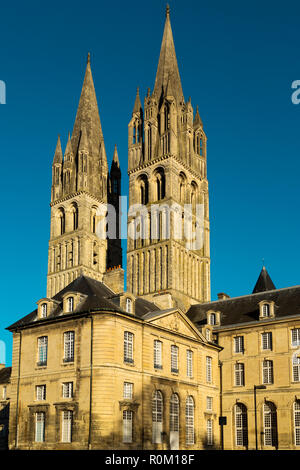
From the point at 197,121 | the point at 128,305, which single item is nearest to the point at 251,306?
the point at 128,305

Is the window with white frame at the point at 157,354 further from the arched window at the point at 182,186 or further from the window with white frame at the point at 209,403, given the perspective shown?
the arched window at the point at 182,186

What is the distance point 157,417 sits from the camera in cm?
4428

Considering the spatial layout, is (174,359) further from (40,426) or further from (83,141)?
(83,141)

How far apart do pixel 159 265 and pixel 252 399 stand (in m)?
20.5

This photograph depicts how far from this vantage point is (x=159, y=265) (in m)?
68.4

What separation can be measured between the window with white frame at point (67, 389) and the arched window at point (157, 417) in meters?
5.94

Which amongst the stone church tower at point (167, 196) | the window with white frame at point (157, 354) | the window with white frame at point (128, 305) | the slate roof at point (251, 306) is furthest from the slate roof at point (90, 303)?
the stone church tower at point (167, 196)

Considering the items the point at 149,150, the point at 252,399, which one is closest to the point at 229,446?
the point at 252,399

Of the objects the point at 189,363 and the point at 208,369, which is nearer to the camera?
the point at 189,363

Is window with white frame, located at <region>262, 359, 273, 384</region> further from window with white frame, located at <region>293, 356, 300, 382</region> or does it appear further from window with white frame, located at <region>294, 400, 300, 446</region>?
window with white frame, located at <region>294, 400, 300, 446</region>

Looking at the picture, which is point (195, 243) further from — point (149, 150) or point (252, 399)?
point (252, 399)

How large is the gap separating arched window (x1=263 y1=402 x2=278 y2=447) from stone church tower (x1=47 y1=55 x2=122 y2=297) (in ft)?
119

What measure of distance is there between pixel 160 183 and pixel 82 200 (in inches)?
643
